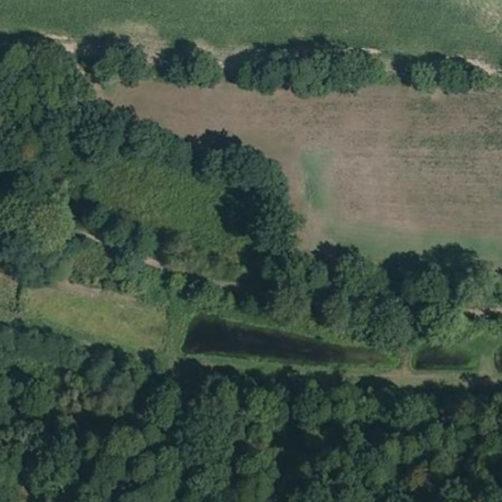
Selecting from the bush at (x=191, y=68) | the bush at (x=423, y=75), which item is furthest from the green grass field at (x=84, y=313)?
the bush at (x=423, y=75)

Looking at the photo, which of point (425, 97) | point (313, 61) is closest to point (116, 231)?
point (313, 61)

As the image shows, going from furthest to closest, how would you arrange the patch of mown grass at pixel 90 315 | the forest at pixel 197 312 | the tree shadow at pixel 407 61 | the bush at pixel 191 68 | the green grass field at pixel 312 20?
the green grass field at pixel 312 20 < the tree shadow at pixel 407 61 < the patch of mown grass at pixel 90 315 < the bush at pixel 191 68 < the forest at pixel 197 312

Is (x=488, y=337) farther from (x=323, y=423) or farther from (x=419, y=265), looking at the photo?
(x=323, y=423)

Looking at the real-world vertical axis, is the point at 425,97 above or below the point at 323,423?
above

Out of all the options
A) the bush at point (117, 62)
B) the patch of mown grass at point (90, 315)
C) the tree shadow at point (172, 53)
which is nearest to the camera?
the bush at point (117, 62)

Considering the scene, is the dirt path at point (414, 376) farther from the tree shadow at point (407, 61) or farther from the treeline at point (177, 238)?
the tree shadow at point (407, 61)

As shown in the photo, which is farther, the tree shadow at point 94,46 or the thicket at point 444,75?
the tree shadow at point 94,46
